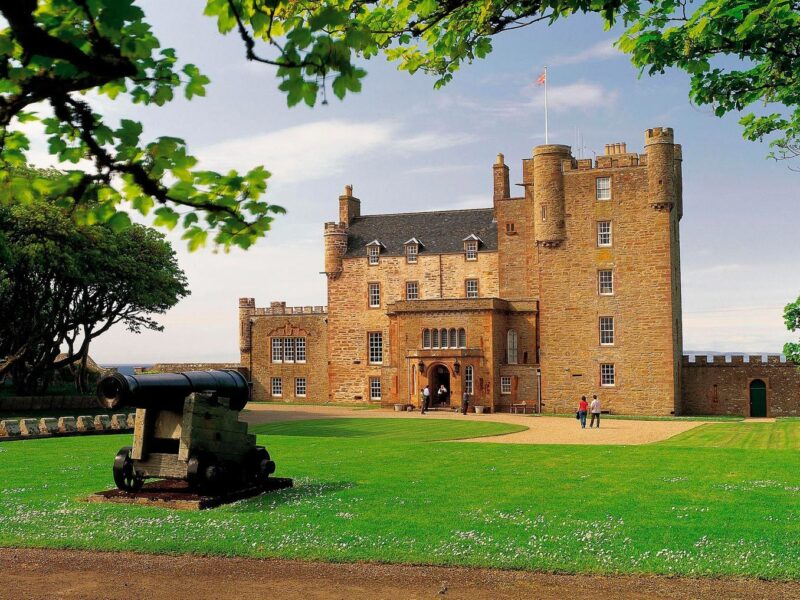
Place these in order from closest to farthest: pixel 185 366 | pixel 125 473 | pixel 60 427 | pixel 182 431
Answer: pixel 182 431 → pixel 125 473 → pixel 60 427 → pixel 185 366

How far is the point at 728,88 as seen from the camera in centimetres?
1191

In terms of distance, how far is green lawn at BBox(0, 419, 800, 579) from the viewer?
11.3 metres

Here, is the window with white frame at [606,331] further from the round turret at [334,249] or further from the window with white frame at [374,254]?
the round turret at [334,249]

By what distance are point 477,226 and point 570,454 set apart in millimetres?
39743

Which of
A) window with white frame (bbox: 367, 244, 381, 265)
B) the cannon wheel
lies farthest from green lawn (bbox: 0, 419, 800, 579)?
window with white frame (bbox: 367, 244, 381, 265)

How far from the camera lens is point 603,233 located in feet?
171

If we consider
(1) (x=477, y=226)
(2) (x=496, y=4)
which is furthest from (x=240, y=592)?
(1) (x=477, y=226)

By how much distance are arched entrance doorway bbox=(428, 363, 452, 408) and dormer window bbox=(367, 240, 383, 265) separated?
1203 centimetres

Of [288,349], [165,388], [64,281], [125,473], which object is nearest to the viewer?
[165,388]

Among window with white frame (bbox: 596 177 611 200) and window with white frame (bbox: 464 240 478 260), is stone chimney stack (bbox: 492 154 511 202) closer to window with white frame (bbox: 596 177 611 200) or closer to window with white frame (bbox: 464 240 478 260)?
window with white frame (bbox: 464 240 478 260)

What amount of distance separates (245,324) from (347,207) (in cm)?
1247

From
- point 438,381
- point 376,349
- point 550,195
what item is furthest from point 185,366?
Result: point 550,195

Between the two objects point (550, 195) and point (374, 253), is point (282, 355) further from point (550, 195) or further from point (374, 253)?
point (550, 195)

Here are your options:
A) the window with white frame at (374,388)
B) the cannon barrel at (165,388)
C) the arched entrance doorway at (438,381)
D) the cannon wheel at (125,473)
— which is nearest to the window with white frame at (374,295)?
the window with white frame at (374,388)
